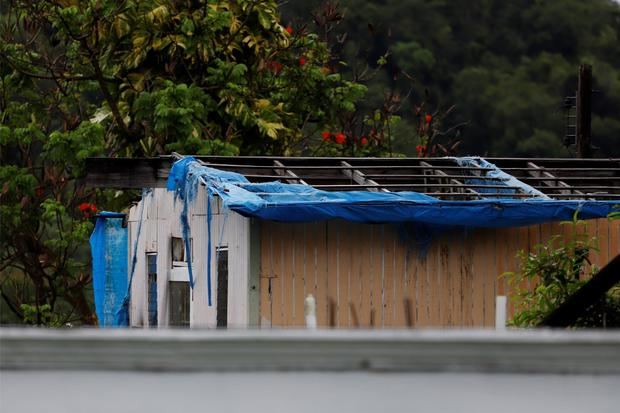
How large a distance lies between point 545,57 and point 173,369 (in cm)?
5373

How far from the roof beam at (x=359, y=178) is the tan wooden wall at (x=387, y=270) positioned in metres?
0.78

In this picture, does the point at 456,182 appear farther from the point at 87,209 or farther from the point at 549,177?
the point at 87,209

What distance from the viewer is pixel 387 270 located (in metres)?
12.5

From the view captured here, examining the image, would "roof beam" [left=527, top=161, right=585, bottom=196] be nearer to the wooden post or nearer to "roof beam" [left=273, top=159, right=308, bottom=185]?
"roof beam" [left=273, top=159, right=308, bottom=185]

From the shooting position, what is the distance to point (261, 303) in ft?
40.0

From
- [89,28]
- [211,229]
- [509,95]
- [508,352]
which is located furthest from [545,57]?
[508,352]

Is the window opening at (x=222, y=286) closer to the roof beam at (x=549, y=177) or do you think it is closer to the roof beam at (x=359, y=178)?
the roof beam at (x=359, y=178)

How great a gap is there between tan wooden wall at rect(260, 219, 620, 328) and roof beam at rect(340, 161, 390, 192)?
2.57ft

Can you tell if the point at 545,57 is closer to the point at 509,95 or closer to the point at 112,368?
the point at 509,95

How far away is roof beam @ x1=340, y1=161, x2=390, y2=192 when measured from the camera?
1314 centimetres

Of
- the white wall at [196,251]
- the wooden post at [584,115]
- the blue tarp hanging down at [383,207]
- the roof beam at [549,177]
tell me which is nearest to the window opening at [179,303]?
the white wall at [196,251]

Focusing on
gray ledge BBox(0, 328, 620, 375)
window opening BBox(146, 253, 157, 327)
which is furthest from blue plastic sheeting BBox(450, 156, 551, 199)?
gray ledge BBox(0, 328, 620, 375)

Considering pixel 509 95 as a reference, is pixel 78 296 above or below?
below

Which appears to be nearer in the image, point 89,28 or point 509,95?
point 89,28
